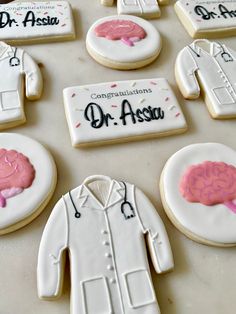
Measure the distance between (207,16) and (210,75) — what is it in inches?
9.8

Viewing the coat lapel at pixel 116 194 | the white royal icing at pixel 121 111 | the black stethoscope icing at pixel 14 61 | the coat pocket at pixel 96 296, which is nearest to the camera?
the coat pocket at pixel 96 296

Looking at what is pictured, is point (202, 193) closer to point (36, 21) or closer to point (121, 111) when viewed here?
point (121, 111)

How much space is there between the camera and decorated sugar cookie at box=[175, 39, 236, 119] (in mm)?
895

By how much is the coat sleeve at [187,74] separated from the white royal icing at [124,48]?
0.23 feet

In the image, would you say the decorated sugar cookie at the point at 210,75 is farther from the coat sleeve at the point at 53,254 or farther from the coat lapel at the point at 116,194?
the coat sleeve at the point at 53,254

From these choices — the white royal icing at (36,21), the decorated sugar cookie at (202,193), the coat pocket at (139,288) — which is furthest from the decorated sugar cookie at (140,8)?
the coat pocket at (139,288)

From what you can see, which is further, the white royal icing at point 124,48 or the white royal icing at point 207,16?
the white royal icing at point 207,16

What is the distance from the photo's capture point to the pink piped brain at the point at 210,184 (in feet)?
2.38

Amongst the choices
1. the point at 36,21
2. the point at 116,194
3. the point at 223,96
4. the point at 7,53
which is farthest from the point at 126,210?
the point at 36,21

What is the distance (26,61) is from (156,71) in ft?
1.03

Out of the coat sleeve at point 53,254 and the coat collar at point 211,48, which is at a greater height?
the coat collar at point 211,48

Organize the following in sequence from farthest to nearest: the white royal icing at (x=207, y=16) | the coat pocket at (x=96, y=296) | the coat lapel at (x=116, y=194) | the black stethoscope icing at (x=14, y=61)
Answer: the white royal icing at (x=207, y=16) → the black stethoscope icing at (x=14, y=61) → the coat lapel at (x=116, y=194) → the coat pocket at (x=96, y=296)

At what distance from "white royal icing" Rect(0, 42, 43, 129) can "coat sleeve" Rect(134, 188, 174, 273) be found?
317mm

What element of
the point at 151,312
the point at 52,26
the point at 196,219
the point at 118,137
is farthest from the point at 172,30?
the point at 151,312
